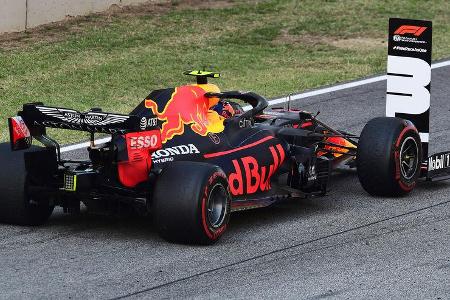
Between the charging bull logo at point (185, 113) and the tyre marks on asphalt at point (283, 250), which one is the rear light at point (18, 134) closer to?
the charging bull logo at point (185, 113)

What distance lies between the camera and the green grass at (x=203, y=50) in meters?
17.1

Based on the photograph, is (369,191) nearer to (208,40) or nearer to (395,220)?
(395,220)

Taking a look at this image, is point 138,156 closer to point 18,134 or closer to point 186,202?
point 186,202

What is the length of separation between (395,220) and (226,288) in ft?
8.03

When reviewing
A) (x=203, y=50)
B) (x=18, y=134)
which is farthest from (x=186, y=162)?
(x=203, y=50)

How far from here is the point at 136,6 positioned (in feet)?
71.2

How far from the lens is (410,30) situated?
1208 cm

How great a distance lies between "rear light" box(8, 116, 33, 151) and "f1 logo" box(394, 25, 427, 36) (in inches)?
153

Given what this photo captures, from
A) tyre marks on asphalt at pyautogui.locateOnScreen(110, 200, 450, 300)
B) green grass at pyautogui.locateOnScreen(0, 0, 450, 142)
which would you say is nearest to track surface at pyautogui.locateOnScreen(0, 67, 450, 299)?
tyre marks on asphalt at pyautogui.locateOnScreen(110, 200, 450, 300)

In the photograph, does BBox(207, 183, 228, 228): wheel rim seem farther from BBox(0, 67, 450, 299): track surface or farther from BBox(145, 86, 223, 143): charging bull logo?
BBox(145, 86, 223, 143): charging bull logo

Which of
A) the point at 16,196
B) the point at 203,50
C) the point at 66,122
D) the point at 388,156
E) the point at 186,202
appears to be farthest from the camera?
the point at 203,50

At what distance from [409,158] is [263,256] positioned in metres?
2.41

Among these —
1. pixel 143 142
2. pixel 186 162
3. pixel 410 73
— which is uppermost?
pixel 410 73

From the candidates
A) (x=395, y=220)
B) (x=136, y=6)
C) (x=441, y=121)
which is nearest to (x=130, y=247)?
(x=395, y=220)
